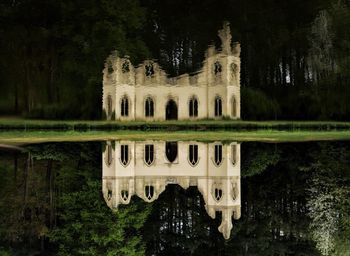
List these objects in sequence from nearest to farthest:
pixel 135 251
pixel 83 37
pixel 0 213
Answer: pixel 135 251
pixel 0 213
pixel 83 37

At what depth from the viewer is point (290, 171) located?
13000 mm

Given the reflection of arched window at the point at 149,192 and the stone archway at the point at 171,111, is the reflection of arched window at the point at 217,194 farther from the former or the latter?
the stone archway at the point at 171,111

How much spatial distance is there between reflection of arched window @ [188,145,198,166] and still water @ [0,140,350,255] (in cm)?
29

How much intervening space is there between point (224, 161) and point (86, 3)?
2786 cm

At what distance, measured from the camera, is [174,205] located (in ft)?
32.0

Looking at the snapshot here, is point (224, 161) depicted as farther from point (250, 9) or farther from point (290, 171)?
point (250, 9)

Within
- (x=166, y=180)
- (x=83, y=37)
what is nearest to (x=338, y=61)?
(x=83, y=37)

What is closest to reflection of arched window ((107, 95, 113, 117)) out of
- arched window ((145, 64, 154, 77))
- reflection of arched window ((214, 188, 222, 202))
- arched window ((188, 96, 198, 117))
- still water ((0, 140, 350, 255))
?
arched window ((145, 64, 154, 77))

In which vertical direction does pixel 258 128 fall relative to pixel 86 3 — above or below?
below

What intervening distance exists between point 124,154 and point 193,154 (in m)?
1.89

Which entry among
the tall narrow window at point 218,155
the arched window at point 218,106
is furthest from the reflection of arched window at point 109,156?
the arched window at point 218,106

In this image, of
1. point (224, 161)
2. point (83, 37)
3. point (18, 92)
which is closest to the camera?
point (224, 161)

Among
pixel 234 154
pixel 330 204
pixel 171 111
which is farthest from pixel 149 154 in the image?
pixel 171 111

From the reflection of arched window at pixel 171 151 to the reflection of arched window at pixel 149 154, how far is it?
433mm
